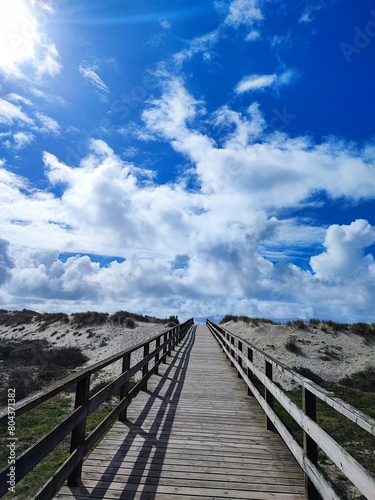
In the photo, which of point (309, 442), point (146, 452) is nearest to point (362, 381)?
point (146, 452)

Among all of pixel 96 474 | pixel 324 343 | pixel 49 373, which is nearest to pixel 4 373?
pixel 49 373

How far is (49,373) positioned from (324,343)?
60.7ft

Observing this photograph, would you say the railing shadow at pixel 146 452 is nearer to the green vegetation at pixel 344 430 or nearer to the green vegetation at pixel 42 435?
the green vegetation at pixel 42 435

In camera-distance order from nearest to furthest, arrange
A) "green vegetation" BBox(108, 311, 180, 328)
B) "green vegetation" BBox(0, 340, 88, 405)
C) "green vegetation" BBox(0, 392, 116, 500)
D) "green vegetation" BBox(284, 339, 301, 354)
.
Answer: "green vegetation" BBox(0, 392, 116, 500) → "green vegetation" BBox(0, 340, 88, 405) → "green vegetation" BBox(284, 339, 301, 354) → "green vegetation" BBox(108, 311, 180, 328)

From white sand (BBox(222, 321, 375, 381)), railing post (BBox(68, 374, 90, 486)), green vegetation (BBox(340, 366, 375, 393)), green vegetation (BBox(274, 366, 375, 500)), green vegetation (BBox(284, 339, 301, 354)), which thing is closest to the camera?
railing post (BBox(68, 374, 90, 486))

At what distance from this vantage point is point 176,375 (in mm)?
11398

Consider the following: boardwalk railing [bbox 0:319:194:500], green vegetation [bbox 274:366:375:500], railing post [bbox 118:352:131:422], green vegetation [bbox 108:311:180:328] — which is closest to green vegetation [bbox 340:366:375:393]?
green vegetation [bbox 274:366:375:500]

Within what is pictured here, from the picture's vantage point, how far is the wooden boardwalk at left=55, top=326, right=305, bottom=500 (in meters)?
3.97

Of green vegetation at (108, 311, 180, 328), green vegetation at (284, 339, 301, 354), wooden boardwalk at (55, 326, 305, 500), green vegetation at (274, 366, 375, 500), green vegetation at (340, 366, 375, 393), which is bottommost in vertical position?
green vegetation at (340, 366, 375, 393)

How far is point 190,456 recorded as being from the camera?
4.94 metres

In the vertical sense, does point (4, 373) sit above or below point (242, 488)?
below

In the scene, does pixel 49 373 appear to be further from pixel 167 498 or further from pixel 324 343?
pixel 324 343

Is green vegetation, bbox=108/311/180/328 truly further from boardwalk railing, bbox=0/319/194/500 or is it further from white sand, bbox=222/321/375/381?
boardwalk railing, bbox=0/319/194/500

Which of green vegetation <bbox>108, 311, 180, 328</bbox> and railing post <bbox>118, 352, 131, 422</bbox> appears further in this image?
green vegetation <bbox>108, 311, 180, 328</bbox>
